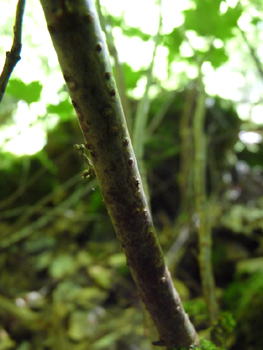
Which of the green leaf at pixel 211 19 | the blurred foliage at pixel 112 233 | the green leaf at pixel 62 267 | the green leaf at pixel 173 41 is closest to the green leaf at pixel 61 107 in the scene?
the blurred foliage at pixel 112 233

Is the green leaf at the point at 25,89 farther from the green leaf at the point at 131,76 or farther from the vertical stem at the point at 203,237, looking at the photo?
the vertical stem at the point at 203,237

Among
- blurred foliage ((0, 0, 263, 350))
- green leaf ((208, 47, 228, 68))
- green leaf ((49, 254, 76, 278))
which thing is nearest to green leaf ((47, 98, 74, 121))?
blurred foliage ((0, 0, 263, 350))

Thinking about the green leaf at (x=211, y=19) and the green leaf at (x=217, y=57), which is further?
the green leaf at (x=217, y=57)

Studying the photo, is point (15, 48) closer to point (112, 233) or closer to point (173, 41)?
point (173, 41)

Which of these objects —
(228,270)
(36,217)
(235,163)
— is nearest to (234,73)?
(235,163)

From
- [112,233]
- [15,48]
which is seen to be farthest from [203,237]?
[112,233]
